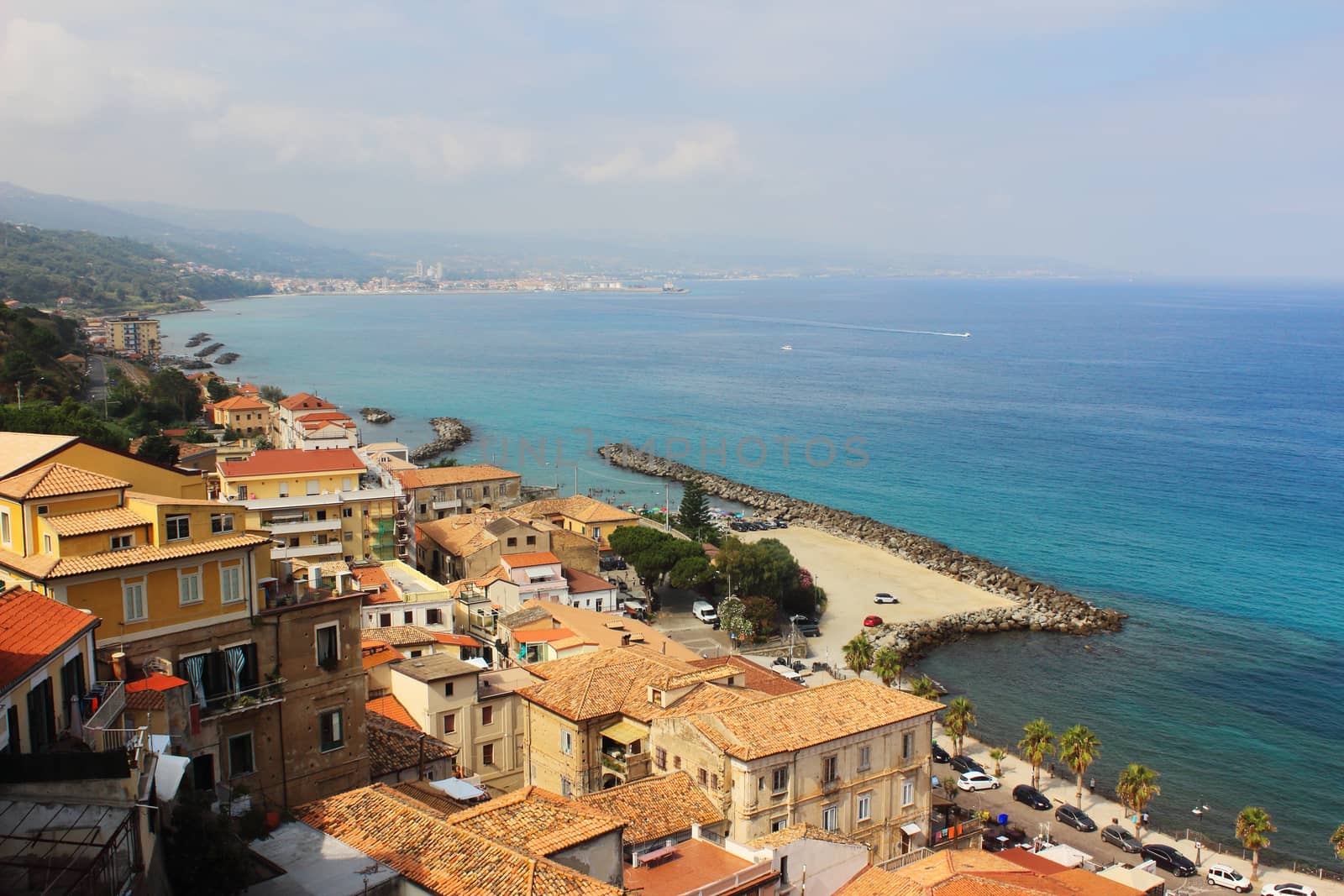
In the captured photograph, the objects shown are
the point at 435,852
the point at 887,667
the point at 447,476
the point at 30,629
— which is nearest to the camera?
the point at 30,629

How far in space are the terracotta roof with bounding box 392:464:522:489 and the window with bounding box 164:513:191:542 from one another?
32.7 meters

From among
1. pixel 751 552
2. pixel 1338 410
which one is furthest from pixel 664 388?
pixel 751 552

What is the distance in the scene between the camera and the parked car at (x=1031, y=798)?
24203mm

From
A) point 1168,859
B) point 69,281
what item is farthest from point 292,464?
point 69,281

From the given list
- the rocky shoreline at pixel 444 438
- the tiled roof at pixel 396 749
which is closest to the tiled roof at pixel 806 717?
the tiled roof at pixel 396 749

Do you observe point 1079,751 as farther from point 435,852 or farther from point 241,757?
point 241,757

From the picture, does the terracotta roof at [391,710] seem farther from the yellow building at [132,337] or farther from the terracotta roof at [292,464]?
the yellow building at [132,337]

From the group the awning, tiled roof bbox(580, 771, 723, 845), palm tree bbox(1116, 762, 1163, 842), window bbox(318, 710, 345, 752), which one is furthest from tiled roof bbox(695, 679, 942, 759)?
palm tree bbox(1116, 762, 1163, 842)

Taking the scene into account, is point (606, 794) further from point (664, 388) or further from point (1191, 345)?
point (1191, 345)

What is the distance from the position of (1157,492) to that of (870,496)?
1679 cm

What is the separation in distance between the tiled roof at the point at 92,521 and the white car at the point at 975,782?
19.6 meters

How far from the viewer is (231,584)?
39.2 ft

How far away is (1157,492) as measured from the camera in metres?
61.1

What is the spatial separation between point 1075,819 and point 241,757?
60.8 ft
